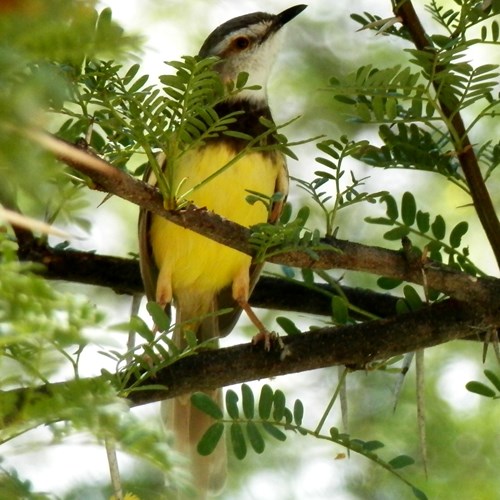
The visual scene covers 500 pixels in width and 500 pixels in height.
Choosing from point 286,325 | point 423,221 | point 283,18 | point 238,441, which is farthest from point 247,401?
point 283,18

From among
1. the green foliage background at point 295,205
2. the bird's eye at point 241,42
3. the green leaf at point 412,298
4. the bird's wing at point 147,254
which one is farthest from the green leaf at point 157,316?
the bird's eye at point 241,42

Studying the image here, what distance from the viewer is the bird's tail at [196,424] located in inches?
162

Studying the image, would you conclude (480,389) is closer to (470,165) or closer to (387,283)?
(470,165)

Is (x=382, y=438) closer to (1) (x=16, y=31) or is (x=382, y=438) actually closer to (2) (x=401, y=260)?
(2) (x=401, y=260)

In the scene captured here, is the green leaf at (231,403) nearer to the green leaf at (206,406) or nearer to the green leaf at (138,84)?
the green leaf at (206,406)

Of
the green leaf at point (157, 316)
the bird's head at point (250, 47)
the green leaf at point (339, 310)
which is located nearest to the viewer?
the green leaf at point (157, 316)

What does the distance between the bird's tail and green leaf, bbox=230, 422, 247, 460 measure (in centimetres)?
69

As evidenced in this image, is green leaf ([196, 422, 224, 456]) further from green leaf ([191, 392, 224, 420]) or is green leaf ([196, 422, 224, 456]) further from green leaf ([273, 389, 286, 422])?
green leaf ([273, 389, 286, 422])

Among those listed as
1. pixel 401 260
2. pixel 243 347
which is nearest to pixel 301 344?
pixel 243 347

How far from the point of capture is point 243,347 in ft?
10.2

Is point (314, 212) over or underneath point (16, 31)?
over

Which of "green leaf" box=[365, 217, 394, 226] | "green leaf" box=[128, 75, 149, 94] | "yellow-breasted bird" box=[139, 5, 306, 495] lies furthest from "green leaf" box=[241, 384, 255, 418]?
"green leaf" box=[128, 75, 149, 94]

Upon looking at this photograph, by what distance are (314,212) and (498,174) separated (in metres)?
1.17

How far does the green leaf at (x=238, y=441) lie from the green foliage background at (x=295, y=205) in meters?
0.38
